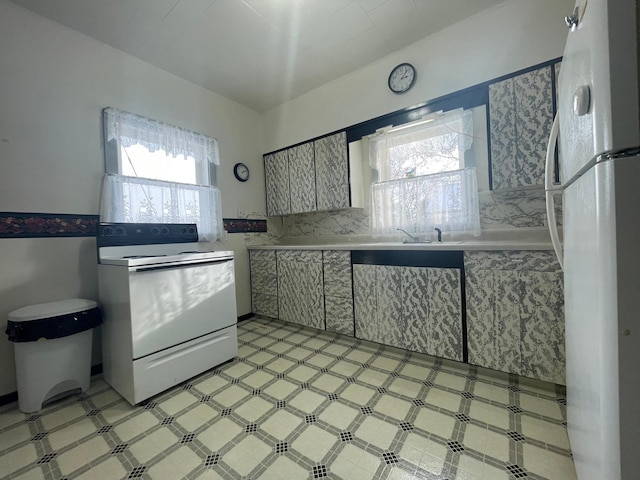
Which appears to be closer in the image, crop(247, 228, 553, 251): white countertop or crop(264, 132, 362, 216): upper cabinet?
crop(247, 228, 553, 251): white countertop

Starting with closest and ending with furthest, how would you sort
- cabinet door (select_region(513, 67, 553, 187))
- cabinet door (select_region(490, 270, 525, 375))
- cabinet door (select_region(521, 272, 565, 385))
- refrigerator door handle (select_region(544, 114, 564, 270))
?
refrigerator door handle (select_region(544, 114, 564, 270)), cabinet door (select_region(521, 272, 565, 385)), cabinet door (select_region(490, 270, 525, 375)), cabinet door (select_region(513, 67, 553, 187))

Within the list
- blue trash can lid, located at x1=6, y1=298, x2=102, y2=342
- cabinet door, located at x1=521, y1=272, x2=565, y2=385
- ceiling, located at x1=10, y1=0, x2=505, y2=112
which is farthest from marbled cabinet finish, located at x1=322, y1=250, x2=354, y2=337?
ceiling, located at x1=10, y1=0, x2=505, y2=112

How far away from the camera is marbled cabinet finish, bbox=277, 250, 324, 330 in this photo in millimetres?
2576

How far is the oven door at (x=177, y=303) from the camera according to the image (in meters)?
1.62

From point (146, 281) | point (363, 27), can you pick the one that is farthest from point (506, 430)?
point (363, 27)

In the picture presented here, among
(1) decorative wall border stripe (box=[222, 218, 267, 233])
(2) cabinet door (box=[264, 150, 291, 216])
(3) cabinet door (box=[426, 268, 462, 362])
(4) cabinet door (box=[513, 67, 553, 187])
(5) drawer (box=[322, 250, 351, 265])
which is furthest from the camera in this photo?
(2) cabinet door (box=[264, 150, 291, 216])

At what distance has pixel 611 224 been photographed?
566mm

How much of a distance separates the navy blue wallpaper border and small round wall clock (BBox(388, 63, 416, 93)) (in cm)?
292

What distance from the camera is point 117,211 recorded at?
2133mm

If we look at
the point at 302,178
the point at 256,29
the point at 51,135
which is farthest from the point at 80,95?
the point at 302,178

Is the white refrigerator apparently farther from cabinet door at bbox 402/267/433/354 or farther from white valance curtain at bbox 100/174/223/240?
white valance curtain at bbox 100/174/223/240

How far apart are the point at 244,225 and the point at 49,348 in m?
2.02

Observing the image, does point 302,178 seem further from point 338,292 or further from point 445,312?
point 445,312

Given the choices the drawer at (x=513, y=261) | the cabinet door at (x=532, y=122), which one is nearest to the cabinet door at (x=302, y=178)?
the drawer at (x=513, y=261)
